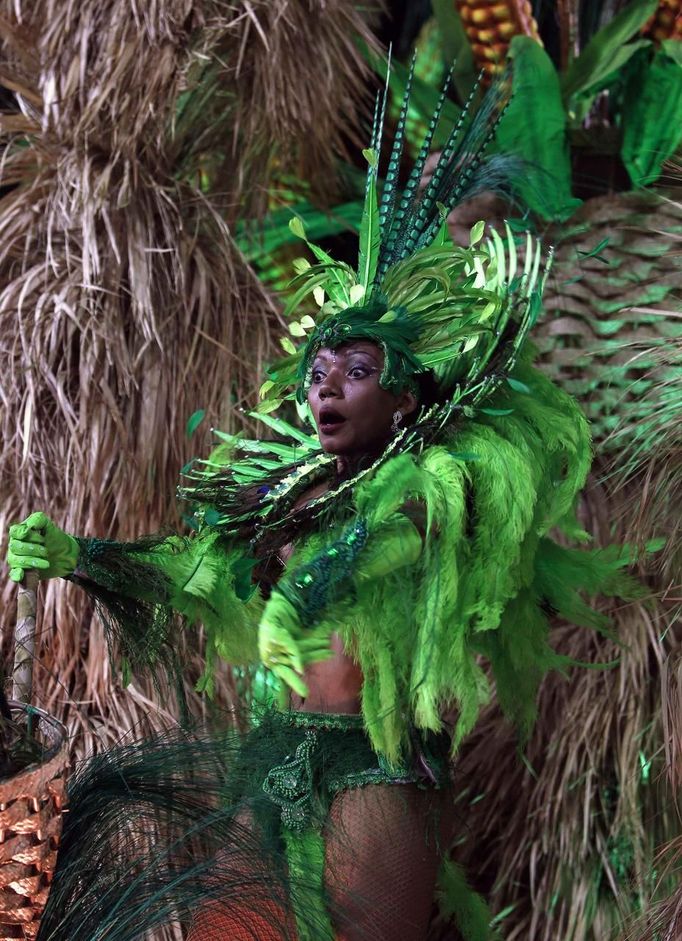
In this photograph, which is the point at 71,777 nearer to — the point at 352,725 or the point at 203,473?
the point at 352,725

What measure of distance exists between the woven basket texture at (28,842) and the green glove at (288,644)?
25cm

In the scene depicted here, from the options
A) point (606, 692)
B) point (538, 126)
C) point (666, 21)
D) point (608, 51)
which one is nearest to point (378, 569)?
point (606, 692)

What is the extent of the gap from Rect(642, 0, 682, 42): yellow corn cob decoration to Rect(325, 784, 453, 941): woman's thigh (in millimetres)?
1632

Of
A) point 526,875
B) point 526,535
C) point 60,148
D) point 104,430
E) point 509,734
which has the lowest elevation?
point 526,875

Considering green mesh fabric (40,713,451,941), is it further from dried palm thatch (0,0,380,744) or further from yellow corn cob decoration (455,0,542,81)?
yellow corn cob decoration (455,0,542,81)

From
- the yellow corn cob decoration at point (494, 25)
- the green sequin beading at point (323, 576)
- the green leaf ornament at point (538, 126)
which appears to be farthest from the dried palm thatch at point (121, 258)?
the green sequin beading at point (323, 576)

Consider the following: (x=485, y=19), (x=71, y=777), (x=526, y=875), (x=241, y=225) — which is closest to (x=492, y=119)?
(x=485, y=19)

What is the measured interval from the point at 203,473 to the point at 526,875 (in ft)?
3.02

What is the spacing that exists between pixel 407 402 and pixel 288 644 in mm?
500

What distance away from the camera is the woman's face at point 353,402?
149 centimetres

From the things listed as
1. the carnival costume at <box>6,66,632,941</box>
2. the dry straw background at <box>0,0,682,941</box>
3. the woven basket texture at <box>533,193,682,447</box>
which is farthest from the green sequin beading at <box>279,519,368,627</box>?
the woven basket texture at <box>533,193,682,447</box>

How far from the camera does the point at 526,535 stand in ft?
4.72

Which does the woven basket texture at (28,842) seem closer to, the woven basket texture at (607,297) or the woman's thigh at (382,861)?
the woman's thigh at (382,861)

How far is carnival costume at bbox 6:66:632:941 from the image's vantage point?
1310 millimetres
